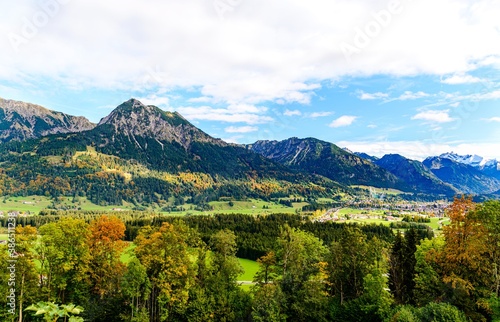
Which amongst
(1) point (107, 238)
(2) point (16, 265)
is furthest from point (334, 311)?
(2) point (16, 265)

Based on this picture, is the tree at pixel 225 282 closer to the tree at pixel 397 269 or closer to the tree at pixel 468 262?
the tree at pixel 397 269

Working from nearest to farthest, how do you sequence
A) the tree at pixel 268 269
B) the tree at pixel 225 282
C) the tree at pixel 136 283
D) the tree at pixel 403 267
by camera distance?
the tree at pixel 136 283 < the tree at pixel 225 282 < the tree at pixel 403 267 < the tree at pixel 268 269

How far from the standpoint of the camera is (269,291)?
43969 millimetres

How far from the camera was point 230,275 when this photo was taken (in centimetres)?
5109

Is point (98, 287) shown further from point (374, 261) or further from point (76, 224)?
point (374, 261)

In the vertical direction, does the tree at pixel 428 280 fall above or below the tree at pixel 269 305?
above

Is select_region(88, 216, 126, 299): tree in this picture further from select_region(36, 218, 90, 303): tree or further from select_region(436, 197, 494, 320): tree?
select_region(436, 197, 494, 320): tree

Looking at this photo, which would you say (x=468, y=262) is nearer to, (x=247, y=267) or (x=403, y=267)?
(x=403, y=267)

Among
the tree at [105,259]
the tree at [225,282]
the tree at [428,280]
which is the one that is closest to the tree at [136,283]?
the tree at [105,259]

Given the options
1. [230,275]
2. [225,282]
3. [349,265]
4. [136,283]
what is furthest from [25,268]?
[349,265]

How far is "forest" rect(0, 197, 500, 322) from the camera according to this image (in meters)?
36.5

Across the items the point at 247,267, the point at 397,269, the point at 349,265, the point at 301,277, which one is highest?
the point at 349,265

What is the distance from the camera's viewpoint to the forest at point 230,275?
36.5 meters

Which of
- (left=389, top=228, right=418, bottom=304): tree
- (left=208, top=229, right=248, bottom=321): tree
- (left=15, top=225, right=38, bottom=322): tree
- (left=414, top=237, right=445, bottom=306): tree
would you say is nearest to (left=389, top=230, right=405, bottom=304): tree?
(left=389, top=228, right=418, bottom=304): tree
